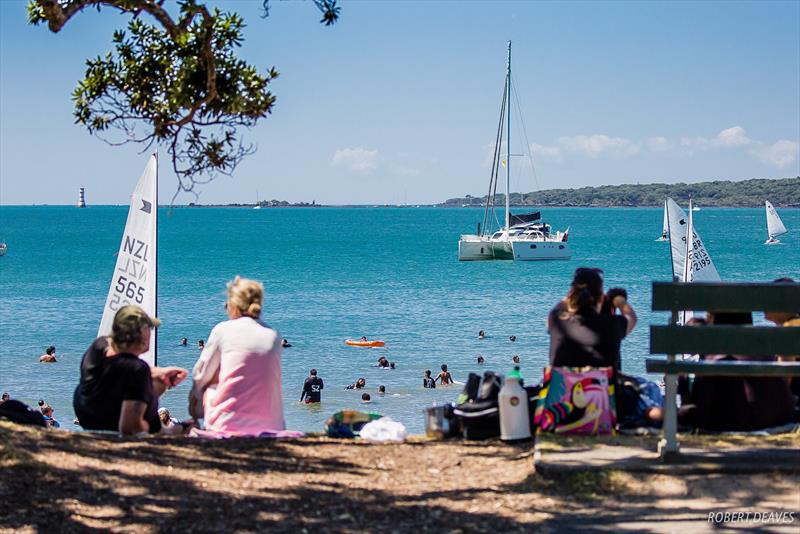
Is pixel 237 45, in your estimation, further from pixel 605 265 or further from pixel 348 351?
pixel 605 265

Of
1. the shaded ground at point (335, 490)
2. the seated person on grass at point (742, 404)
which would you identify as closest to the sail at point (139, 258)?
the shaded ground at point (335, 490)

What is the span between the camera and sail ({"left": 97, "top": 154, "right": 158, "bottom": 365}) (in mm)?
13906

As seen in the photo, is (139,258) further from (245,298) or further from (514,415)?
(514,415)

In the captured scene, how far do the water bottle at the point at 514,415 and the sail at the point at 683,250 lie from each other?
57.1 feet

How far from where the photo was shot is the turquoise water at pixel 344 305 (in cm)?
3098

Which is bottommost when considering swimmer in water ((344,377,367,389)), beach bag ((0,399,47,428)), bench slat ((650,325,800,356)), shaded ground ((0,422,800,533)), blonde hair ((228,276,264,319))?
swimmer in water ((344,377,367,389))

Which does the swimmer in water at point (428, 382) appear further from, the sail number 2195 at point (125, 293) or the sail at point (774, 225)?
the sail at point (774, 225)

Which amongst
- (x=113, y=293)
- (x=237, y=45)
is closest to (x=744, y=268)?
(x=113, y=293)

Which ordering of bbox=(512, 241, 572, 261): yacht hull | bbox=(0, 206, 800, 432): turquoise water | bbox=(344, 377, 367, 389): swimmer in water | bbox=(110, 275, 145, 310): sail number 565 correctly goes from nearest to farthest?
bbox=(110, 275, 145, 310): sail number 565 < bbox=(344, 377, 367, 389): swimmer in water < bbox=(0, 206, 800, 432): turquoise water < bbox=(512, 241, 572, 261): yacht hull

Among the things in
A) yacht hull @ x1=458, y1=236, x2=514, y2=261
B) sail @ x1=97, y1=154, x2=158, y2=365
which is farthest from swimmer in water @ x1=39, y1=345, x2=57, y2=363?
yacht hull @ x1=458, y1=236, x2=514, y2=261

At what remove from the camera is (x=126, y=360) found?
6.69 m

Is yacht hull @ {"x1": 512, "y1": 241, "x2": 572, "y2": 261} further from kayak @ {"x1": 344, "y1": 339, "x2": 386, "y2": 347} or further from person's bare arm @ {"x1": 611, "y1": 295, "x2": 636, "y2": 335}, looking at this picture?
person's bare arm @ {"x1": 611, "y1": 295, "x2": 636, "y2": 335}

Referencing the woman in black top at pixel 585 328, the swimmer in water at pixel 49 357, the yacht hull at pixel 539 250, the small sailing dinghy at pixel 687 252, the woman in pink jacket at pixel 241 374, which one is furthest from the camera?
the yacht hull at pixel 539 250

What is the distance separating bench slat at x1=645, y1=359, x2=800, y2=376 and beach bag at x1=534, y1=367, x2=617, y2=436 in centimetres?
79
